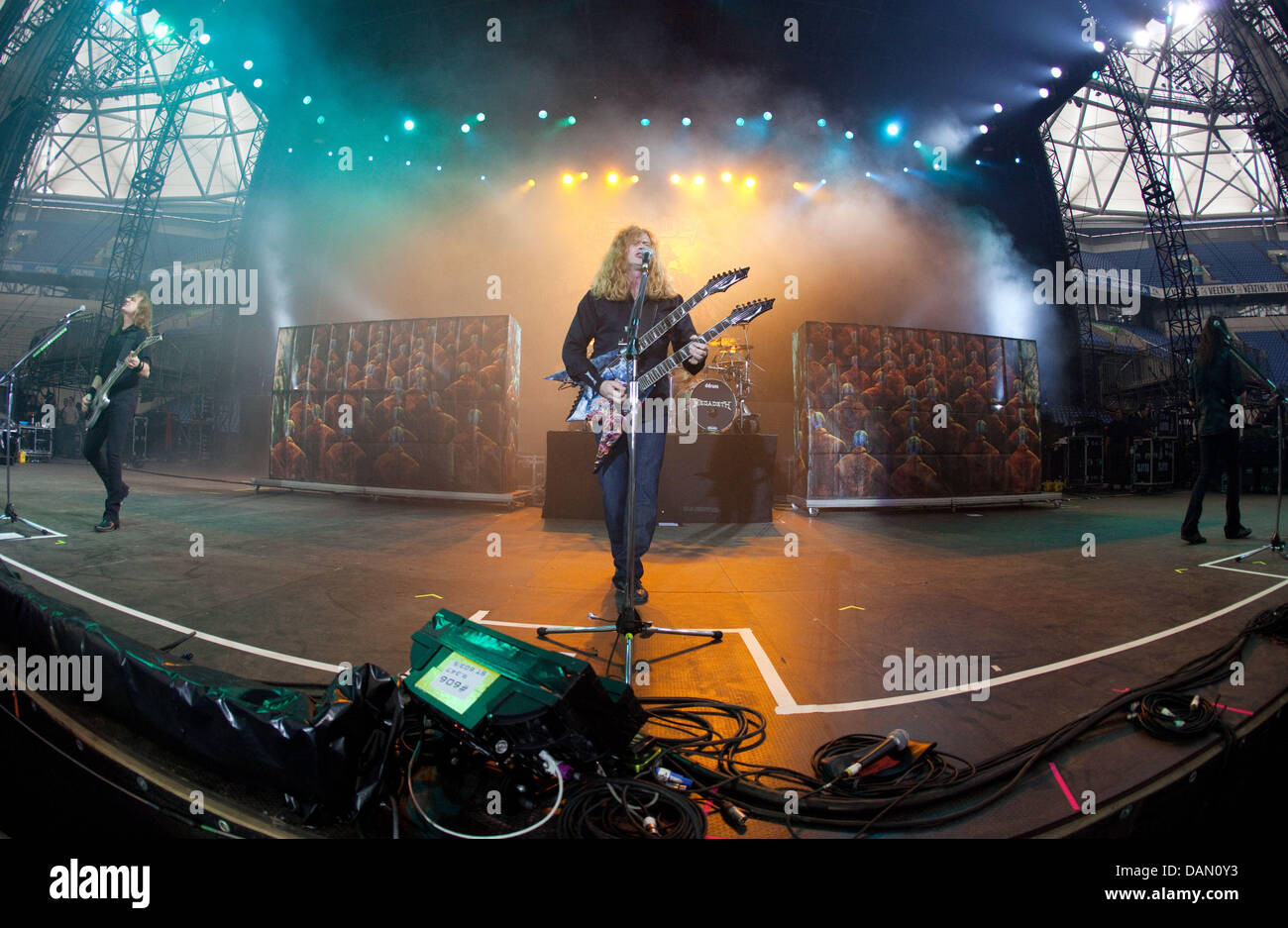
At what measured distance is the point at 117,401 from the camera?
4.74m

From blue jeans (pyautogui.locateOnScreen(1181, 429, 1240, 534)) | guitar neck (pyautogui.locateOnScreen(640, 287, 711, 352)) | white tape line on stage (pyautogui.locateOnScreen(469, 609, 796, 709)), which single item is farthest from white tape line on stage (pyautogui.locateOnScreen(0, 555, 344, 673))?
blue jeans (pyautogui.locateOnScreen(1181, 429, 1240, 534))

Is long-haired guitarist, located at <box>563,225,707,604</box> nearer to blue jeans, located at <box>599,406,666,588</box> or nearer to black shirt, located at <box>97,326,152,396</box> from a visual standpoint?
blue jeans, located at <box>599,406,666,588</box>

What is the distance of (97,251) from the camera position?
2272 cm

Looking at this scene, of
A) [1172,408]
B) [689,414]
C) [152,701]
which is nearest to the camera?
[152,701]

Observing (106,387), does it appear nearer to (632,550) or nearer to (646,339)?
(646,339)

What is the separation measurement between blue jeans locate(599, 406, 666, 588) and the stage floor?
15.7 inches

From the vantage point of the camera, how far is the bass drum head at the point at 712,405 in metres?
6.86

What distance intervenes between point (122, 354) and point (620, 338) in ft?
17.5

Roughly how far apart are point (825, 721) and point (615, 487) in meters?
1.77

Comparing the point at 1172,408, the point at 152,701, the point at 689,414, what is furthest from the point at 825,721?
the point at 1172,408

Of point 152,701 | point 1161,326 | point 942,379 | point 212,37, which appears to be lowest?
point 152,701

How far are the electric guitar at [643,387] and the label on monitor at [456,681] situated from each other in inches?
65.9

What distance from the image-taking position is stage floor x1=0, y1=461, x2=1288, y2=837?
1.70 metres

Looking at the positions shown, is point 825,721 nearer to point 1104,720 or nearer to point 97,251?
point 1104,720
